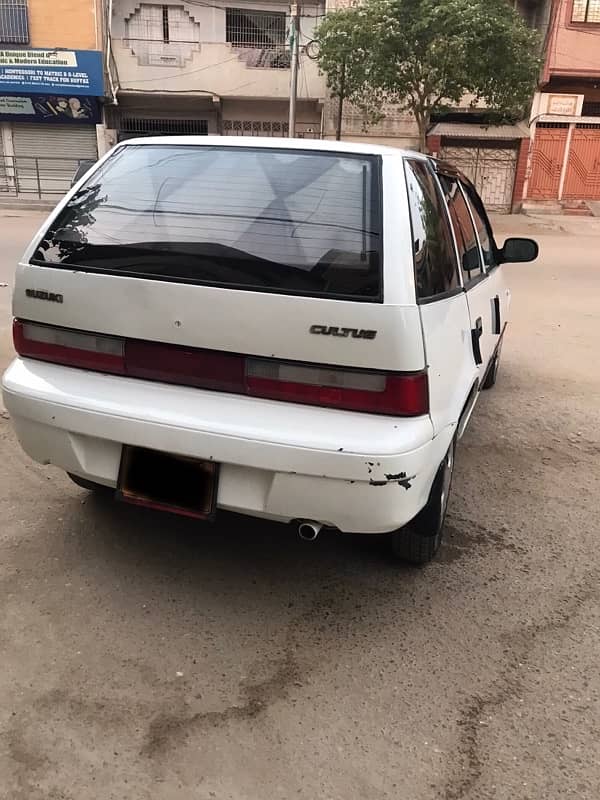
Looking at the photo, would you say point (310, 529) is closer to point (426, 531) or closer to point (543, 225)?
point (426, 531)

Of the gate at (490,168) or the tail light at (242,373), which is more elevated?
the tail light at (242,373)

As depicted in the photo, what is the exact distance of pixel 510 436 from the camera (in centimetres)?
461

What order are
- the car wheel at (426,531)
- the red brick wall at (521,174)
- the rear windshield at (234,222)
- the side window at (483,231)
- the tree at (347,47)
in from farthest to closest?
1. the red brick wall at (521,174)
2. the tree at (347,47)
3. the side window at (483,231)
4. the car wheel at (426,531)
5. the rear windshield at (234,222)

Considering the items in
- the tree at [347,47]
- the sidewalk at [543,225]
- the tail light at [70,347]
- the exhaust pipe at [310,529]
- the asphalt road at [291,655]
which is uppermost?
the tree at [347,47]

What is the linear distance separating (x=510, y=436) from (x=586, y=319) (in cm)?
434

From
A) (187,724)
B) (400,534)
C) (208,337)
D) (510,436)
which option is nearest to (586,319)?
(510,436)

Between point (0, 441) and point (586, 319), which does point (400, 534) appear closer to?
point (0, 441)

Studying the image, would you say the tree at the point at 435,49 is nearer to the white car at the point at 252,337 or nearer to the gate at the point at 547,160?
the gate at the point at 547,160

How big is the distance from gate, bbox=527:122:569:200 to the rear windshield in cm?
2209

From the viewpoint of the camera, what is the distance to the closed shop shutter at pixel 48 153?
23.2 meters

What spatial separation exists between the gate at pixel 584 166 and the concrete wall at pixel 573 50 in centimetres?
176

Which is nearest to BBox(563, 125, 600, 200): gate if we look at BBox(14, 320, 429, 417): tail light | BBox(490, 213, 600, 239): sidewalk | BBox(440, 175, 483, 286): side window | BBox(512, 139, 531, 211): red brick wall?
BBox(490, 213, 600, 239): sidewalk

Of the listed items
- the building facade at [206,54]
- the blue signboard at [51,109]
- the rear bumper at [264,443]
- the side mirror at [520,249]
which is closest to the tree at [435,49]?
the building facade at [206,54]

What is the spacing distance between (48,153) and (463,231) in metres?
23.4
